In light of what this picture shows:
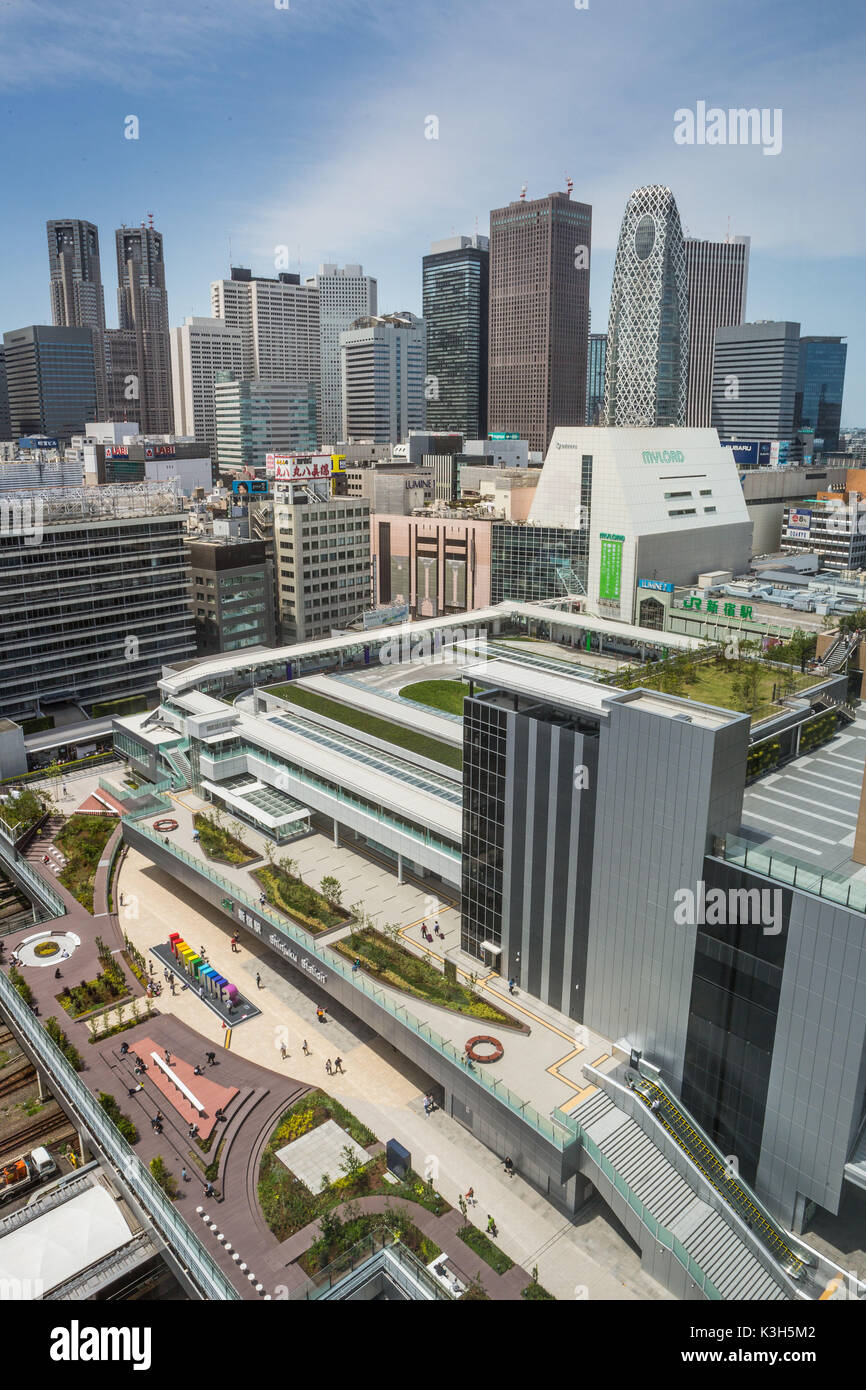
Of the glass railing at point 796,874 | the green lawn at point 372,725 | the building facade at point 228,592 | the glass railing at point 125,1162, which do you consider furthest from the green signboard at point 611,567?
the glass railing at point 125,1162

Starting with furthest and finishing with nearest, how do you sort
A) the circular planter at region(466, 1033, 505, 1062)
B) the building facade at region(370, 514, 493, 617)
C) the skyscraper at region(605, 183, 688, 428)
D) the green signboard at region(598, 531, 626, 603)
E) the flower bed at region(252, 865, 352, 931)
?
the skyscraper at region(605, 183, 688, 428), the building facade at region(370, 514, 493, 617), the green signboard at region(598, 531, 626, 603), the flower bed at region(252, 865, 352, 931), the circular planter at region(466, 1033, 505, 1062)

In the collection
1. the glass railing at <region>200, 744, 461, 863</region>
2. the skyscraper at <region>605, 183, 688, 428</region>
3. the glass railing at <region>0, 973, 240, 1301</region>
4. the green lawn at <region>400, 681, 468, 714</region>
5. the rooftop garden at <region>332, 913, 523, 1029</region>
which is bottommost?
the glass railing at <region>0, 973, 240, 1301</region>

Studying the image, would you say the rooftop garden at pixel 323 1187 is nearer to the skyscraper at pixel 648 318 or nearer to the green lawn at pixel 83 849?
the green lawn at pixel 83 849

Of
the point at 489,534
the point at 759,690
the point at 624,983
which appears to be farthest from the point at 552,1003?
the point at 489,534

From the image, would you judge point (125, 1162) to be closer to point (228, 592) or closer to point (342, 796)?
point (342, 796)

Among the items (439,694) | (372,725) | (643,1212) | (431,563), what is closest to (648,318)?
(431,563)

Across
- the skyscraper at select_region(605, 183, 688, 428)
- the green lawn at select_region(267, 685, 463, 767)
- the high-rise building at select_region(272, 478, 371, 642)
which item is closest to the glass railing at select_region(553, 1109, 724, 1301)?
the green lawn at select_region(267, 685, 463, 767)

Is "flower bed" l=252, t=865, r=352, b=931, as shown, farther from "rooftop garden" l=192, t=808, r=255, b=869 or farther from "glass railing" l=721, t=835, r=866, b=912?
"glass railing" l=721, t=835, r=866, b=912
